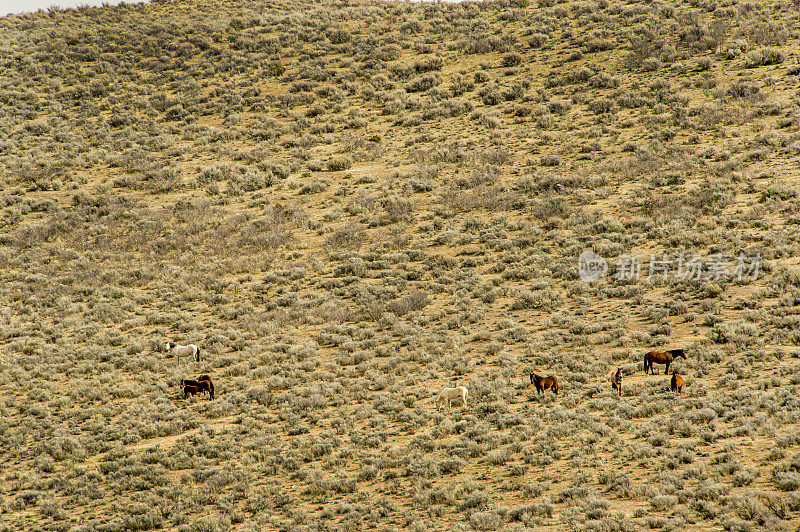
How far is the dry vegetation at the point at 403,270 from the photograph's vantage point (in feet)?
47.3

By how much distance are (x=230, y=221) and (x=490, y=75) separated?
2171cm

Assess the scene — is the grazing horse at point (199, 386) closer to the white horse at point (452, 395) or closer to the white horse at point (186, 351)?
the white horse at point (186, 351)

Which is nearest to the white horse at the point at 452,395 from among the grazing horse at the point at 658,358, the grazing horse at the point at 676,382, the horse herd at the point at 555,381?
the horse herd at the point at 555,381

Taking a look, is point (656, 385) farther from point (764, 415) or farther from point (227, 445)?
point (227, 445)

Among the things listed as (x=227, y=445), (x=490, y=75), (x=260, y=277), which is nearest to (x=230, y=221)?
(x=260, y=277)

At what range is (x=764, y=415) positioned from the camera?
14289 millimetres

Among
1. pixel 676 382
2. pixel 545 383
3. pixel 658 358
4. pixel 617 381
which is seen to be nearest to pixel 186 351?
pixel 545 383

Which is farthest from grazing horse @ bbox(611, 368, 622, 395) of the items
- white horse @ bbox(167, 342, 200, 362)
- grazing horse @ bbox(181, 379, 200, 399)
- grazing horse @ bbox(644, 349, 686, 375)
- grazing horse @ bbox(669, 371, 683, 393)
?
white horse @ bbox(167, 342, 200, 362)

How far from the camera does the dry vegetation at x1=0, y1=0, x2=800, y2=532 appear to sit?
47.3 feet

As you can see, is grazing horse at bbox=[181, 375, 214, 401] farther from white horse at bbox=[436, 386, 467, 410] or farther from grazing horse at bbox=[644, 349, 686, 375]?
grazing horse at bbox=[644, 349, 686, 375]

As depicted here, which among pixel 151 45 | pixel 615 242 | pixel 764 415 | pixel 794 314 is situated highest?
pixel 151 45

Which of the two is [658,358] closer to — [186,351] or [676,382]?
[676,382]

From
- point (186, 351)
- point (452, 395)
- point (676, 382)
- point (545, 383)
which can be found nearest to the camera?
point (676, 382)

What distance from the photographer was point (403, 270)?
26.2m
